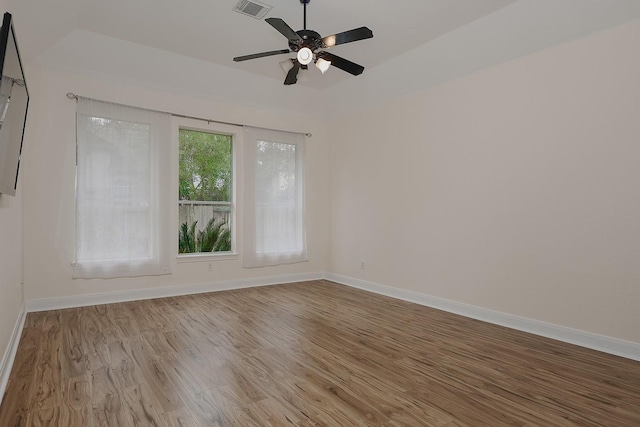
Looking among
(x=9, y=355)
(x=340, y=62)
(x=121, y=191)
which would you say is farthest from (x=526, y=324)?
(x=121, y=191)

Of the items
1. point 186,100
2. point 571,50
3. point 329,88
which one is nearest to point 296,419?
point 571,50

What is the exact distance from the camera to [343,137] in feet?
19.1

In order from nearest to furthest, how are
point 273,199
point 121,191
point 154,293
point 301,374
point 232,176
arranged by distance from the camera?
point 301,374 < point 121,191 < point 154,293 < point 232,176 < point 273,199

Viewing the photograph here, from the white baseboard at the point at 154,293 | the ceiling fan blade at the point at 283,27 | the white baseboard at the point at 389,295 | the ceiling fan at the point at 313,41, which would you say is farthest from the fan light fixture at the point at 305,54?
the white baseboard at the point at 154,293

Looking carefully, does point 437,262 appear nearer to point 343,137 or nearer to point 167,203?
point 343,137

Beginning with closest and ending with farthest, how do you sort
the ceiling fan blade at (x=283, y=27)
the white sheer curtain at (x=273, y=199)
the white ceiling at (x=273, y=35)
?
the ceiling fan blade at (x=283, y=27) → the white ceiling at (x=273, y=35) → the white sheer curtain at (x=273, y=199)

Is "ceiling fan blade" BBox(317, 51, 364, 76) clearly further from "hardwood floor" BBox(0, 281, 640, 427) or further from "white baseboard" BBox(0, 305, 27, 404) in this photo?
"white baseboard" BBox(0, 305, 27, 404)

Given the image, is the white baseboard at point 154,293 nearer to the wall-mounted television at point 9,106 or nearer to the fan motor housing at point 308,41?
the wall-mounted television at point 9,106

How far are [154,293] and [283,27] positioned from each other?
361cm

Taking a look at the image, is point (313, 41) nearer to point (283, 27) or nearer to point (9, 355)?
point (283, 27)

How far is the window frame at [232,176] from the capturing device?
4734 mm

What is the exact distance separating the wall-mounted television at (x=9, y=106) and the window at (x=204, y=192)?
106 inches

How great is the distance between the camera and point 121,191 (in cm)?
430

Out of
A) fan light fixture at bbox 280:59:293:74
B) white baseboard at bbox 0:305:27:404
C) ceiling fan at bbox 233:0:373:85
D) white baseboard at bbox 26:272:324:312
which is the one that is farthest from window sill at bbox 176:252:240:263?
ceiling fan at bbox 233:0:373:85
